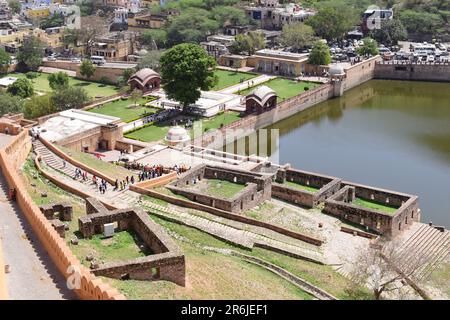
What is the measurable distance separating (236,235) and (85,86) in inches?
1607

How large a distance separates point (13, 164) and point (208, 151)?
14.9m

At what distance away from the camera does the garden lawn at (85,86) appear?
59750 mm

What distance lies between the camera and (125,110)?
51500mm

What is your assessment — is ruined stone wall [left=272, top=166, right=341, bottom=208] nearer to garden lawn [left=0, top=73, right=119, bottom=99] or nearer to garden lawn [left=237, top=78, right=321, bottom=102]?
→ garden lawn [left=237, top=78, right=321, bottom=102]

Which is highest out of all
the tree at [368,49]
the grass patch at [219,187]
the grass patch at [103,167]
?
the tree at [368,49]

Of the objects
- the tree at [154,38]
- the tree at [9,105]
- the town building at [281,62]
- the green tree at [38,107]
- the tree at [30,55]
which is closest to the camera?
the tree at [9,105]

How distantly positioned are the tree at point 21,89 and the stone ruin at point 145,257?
37.5m

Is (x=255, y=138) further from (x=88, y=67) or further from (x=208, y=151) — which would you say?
(x=88, y=67)

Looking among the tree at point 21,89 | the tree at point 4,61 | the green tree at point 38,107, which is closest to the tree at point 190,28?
the tree at point 4,61

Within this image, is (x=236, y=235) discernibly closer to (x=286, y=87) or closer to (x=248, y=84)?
(x=286, y=87)

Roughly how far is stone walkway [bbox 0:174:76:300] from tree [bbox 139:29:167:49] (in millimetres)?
55219

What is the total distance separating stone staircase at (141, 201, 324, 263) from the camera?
2483cm

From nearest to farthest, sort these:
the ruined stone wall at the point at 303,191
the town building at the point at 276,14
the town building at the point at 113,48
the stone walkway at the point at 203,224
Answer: the stone walkway at the point at 203,224, the ruined stone wall at the point at 303,191, the town building at the point at 113,48, the town building at the point at 276,14

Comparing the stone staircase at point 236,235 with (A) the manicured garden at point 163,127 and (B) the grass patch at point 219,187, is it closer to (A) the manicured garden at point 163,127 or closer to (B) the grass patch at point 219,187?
(B) the grass patch at point 219,187
